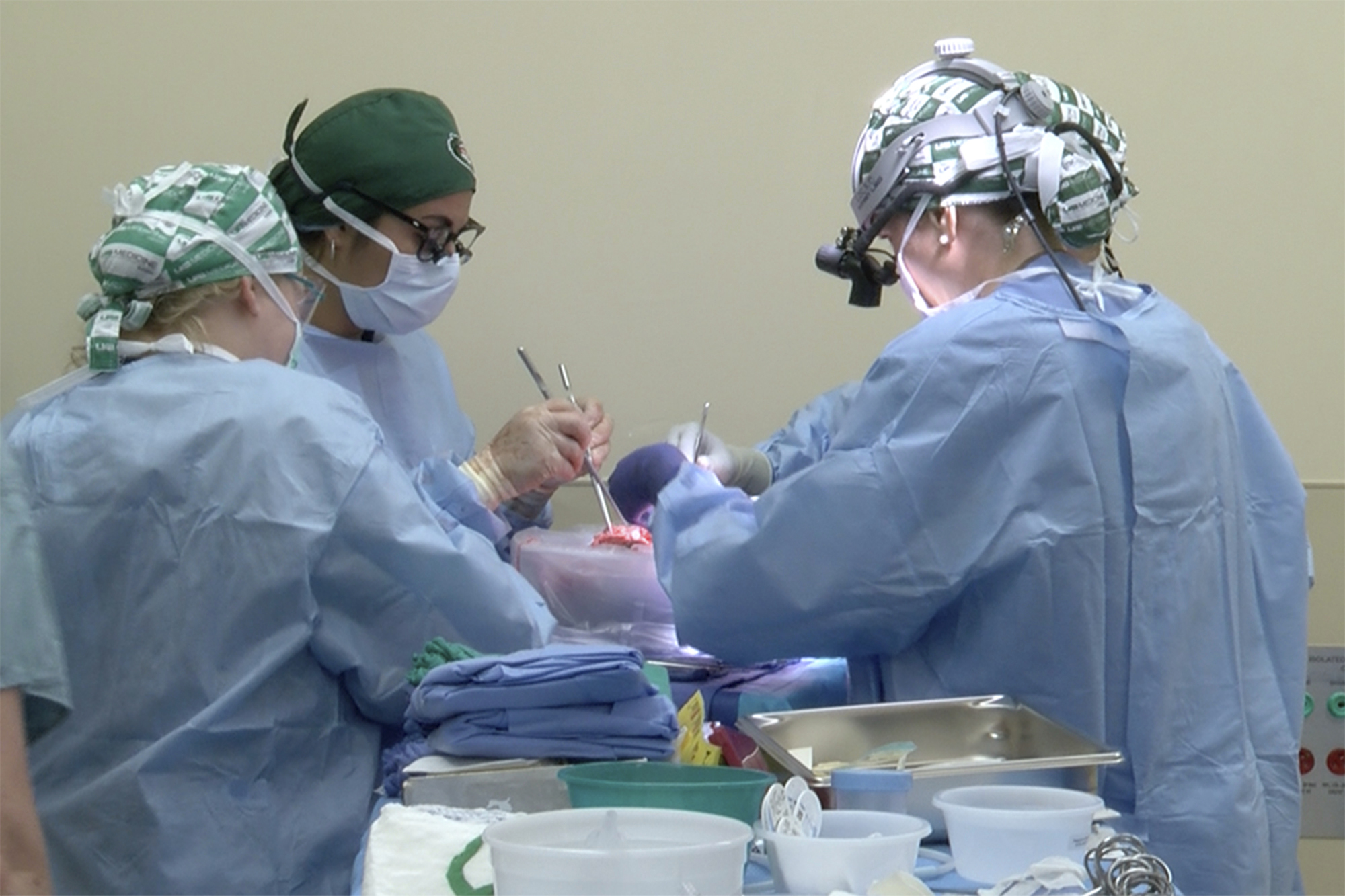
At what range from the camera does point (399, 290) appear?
8.38ft

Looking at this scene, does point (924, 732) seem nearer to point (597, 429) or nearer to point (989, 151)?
point (989, 151)

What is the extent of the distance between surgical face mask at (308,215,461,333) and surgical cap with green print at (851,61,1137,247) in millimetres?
776

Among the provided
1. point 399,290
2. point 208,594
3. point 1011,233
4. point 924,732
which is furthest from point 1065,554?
point 399,290

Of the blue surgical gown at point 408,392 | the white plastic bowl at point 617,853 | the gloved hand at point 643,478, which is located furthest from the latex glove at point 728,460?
the white plastic bowl at point 617,853

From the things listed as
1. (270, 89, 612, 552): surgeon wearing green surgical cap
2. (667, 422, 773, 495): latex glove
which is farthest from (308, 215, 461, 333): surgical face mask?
(667, 422, 773, 495): latex glove

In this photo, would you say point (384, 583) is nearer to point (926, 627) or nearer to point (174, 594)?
point (174, 594)

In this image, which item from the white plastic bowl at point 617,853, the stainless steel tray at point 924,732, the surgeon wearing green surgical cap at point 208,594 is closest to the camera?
the white plastic bowl at point 617,853

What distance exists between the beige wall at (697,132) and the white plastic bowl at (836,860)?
6.08 ft

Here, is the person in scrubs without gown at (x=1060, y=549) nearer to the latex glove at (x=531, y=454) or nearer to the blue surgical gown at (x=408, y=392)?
the latex glove at (x=531, y=454)

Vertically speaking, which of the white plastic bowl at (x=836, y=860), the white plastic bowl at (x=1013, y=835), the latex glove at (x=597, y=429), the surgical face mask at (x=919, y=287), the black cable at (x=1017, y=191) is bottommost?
the white plastic bowl at (x=1013, y=835)

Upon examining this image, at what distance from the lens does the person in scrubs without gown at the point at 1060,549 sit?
1.93 meters

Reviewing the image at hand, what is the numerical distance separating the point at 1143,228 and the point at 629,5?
1.20m

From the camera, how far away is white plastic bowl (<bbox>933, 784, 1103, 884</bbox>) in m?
1.35

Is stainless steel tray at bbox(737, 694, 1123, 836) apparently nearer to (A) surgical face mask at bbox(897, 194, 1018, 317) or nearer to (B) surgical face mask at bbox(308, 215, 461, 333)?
(A) surgical face mask at bbox(897, 194, 1018, 317)
